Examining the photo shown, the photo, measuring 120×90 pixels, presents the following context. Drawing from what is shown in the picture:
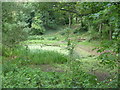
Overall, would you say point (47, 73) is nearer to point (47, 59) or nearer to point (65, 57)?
point (65, 57)

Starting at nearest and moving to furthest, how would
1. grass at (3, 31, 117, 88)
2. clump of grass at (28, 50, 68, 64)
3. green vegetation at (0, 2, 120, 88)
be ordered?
green vegetation at (0, 2, 120, 88)
grass at (3, 31, 117, 88)
clump of grass at (28, 50, 68, 64)

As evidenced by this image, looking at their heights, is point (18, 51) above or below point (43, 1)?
below

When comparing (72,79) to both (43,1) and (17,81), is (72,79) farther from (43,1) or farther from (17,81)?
(43,1)

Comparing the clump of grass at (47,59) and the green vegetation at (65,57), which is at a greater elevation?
the green vegetation at (65,57)

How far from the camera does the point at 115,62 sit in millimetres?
2764

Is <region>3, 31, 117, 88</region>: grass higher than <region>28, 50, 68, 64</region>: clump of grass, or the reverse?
<region>3, 31, 117, 88</region>: grass

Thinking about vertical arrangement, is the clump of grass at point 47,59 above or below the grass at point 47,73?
below

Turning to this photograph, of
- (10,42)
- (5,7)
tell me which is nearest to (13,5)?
(5,7)

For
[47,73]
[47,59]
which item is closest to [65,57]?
[47,59]

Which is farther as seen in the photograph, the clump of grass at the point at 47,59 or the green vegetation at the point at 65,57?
the clump of grass at the point at 47,59

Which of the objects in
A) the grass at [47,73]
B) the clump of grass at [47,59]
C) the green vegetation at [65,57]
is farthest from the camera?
the clump of grass at [47,59]

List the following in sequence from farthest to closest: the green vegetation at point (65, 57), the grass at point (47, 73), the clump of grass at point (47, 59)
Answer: the clump of grass at point (47, 59), the grass at point (47, 73), the green vegetation at point (65, 57)

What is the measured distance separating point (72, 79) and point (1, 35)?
3930 millimetres

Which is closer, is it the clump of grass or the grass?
the grass
